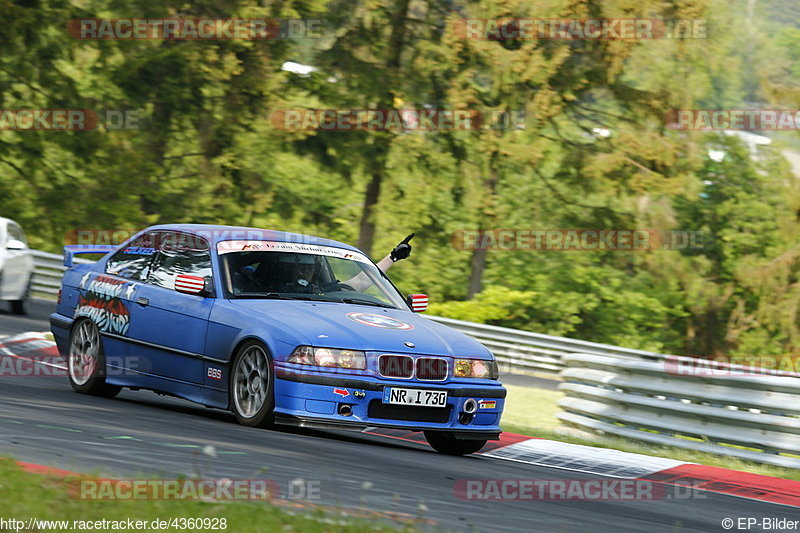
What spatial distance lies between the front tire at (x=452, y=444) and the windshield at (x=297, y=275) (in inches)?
46.3

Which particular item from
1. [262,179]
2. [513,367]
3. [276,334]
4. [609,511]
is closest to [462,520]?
[609,511]

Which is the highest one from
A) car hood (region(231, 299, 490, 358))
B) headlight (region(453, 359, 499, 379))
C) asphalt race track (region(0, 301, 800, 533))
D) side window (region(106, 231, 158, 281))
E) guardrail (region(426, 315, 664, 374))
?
side window (region(106, 231, 158, 281))

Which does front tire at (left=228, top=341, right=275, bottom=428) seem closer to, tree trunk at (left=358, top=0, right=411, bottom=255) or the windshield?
the windshield

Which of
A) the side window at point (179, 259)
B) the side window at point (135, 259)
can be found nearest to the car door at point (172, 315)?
the side window at point (179, 259)

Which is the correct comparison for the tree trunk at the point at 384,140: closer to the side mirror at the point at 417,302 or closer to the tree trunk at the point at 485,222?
the tree trunk at the point at 485,222

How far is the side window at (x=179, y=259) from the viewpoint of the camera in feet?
31.6

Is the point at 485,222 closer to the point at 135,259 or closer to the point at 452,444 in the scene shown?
the point at 135,259

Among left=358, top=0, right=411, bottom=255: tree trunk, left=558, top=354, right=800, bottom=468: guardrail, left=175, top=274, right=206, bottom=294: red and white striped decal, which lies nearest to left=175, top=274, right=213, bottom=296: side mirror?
left=175, top=274, right=206, bottom=294: red and white striped decal

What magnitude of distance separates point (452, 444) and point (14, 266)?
35.4ft

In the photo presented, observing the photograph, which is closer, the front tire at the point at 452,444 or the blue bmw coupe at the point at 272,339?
the blue bmw coupe at the point at 272,339

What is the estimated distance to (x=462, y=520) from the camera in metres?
5.85

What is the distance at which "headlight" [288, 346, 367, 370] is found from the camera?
832 centimetres

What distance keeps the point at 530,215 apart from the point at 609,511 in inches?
1151

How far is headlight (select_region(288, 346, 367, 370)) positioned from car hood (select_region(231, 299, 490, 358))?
0.14 ft
